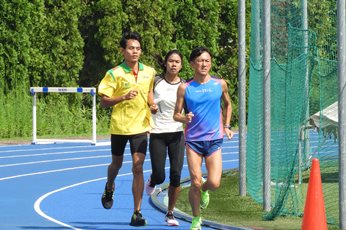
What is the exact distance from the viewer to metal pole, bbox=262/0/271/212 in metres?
14.1

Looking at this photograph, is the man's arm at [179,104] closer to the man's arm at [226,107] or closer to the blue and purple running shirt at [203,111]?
the blue and purple running shirt at [203,111]

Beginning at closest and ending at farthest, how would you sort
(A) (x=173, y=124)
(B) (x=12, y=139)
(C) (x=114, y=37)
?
1. (A) (x=173, y=124)
2. (B) (x=12, y=139)
3. (C) (x=114, y=37)

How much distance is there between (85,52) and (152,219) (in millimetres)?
24939

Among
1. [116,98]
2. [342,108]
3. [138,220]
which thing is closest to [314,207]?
[342,108]

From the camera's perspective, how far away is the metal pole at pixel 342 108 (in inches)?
460

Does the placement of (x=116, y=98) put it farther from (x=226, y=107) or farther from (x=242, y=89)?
(x=242, y=89)

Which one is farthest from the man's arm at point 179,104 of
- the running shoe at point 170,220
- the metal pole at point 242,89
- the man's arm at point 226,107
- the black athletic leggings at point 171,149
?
the metal pole at point 242,89

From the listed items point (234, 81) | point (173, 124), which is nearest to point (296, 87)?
point (173, 124)

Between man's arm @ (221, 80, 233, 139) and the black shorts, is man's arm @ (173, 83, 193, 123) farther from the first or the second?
the black shorts

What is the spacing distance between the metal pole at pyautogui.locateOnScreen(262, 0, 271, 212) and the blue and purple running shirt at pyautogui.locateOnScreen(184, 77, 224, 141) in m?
2.01

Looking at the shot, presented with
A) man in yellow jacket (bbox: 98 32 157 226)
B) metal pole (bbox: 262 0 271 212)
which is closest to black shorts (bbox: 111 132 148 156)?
man in yellow jacket (bbox: 98 32 157 226)

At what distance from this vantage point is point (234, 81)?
40.4 meters

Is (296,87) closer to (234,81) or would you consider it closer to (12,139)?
(12,139)

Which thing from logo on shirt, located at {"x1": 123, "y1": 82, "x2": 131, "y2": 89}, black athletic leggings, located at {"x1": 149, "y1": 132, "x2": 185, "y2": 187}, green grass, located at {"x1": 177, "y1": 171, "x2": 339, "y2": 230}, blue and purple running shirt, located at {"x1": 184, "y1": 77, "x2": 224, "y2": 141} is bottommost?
green grass, located at {"x1": 177, "y1": 171, "x2": 339, "y2": 230}
